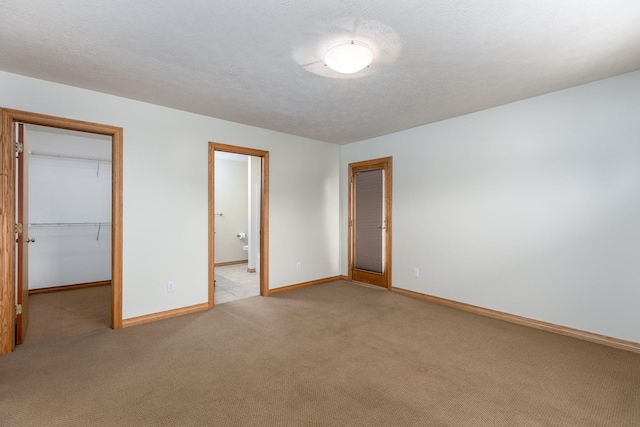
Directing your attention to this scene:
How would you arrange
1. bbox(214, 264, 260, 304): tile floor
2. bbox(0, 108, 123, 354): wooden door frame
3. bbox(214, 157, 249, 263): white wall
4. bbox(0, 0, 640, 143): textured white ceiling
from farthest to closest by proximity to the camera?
bbox(214, 157, 249, 263): white wall, bbox(214, 264, 260, 304): tile floor, bbox(0, 108, 123, 354): wooden door frame, bbox(0, 0, 640, 143): textured white ceiling

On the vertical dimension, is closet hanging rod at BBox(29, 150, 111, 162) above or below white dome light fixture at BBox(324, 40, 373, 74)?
below

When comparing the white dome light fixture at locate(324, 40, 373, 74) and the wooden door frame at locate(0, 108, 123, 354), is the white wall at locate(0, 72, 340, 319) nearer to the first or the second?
the wooden door frame at locate(0, 108, 123, 354)

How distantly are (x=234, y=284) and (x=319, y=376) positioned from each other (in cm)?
333

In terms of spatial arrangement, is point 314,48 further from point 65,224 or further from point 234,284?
point 65,224

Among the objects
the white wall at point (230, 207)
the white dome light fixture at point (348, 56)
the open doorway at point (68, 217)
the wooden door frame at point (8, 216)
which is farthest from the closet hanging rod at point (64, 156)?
the white dome light fixture at point (348, 56)

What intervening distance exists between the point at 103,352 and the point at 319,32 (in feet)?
10.6

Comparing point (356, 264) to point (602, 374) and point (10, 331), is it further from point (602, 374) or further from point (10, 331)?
point (10, 331)

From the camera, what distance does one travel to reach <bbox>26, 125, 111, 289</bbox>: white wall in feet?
15.4

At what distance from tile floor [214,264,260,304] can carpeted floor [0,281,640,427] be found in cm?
103

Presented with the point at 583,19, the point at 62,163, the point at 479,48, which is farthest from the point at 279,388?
the point at 62,163

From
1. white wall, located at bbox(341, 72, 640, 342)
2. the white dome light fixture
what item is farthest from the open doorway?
white wall, located at bbox(341, 72, 640, 342)

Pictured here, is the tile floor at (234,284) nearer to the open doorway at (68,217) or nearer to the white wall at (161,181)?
the white wall at (161,181)

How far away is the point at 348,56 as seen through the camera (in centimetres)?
223

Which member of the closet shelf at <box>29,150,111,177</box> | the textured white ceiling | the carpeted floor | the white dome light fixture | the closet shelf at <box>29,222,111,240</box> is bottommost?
the carpeted floor
